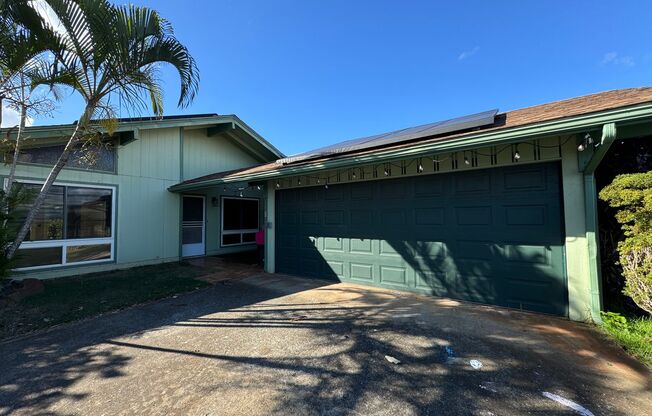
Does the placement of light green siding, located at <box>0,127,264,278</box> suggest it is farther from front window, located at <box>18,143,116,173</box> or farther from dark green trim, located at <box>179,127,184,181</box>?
front window, located at <box>18,143,116,173</box>

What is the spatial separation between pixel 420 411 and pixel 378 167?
4436 millimetres

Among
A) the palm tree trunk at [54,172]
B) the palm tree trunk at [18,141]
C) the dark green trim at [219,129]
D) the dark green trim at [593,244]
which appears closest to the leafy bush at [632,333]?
the dark green trim at [593,244]

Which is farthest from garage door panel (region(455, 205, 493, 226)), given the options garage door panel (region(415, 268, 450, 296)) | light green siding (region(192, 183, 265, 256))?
light green siding (region(192, 183, 265, 256))

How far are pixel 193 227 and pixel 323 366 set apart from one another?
27.9 feet

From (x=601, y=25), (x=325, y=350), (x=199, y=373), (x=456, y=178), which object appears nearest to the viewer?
(x=199, y=373)

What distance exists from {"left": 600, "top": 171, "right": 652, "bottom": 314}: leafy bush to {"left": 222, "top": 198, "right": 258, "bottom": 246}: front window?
33.8ft

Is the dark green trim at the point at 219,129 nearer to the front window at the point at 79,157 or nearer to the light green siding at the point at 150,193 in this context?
the light green siding at the point at 150,193

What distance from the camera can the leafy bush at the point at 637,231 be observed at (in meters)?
3.23

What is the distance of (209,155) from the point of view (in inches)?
417

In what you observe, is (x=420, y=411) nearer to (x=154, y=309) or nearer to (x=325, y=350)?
(x=325, y=350)

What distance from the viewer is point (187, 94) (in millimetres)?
5465

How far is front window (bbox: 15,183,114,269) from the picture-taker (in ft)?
21.2

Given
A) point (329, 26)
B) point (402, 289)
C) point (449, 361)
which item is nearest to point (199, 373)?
point (449, 361)

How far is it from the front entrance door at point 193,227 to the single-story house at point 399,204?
0.12ft
